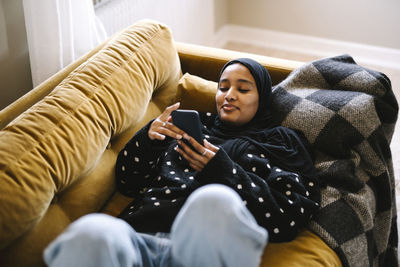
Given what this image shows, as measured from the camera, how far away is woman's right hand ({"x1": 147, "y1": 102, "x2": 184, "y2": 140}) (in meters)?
1.38

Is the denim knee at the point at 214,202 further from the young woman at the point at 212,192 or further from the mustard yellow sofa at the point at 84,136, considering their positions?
the mustard yellow sofa at the point at 84,136

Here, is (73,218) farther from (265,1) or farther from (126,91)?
(265,1)

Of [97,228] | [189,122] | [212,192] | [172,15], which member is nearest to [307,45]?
[172,15]

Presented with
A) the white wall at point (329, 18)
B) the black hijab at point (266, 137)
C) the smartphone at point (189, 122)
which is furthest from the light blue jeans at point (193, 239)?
the white wall at point (329, 18)

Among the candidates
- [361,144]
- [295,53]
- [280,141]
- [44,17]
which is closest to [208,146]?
[280,141]

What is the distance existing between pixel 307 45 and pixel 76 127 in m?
2.46

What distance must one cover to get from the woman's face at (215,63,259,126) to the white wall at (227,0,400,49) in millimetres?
1853

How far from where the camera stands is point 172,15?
2848mm

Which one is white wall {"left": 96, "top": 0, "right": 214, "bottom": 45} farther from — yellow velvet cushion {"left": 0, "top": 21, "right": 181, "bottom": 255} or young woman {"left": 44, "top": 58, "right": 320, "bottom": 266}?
young woman {"left": 44, "top": 58, "right": 320, "bottom": 266}

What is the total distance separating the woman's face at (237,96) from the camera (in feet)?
5.18

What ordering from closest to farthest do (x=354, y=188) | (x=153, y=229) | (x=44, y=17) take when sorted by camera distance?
(x=153, y=229) → (x=354, y=188) → (x=44, y=17)

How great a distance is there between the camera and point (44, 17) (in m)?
1.68

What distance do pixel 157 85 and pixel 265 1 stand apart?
→ 1.89 meters

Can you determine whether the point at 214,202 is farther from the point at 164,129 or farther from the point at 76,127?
the point at 76,127
